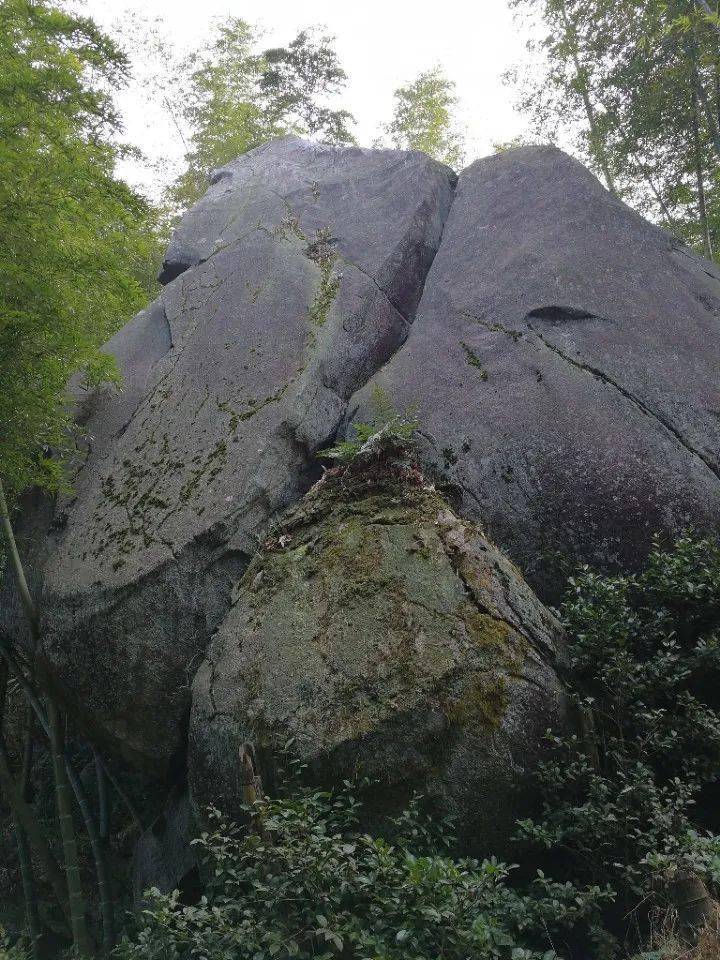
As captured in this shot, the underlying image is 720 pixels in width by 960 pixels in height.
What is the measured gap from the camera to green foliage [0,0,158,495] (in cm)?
502

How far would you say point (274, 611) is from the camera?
398 centimetres

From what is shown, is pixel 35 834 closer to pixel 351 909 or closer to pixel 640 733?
pixel 351 909

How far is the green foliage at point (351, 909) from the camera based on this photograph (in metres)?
2.54

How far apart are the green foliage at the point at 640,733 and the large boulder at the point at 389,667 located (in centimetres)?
18

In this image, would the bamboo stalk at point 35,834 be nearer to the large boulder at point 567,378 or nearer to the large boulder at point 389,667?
the large boulder at point 389,667

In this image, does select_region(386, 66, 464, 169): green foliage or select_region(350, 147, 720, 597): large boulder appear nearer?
select_region(350, 147, 720, 597): large boulder

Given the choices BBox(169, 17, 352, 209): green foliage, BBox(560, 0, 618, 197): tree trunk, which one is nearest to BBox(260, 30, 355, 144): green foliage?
BBox(169, 17, 352, 209): green foliage

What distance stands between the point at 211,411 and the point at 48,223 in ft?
5.49

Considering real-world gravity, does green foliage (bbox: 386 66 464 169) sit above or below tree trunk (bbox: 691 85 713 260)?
above

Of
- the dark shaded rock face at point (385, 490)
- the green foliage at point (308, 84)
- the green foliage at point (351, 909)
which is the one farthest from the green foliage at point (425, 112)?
the green foliage at point (351, 909)

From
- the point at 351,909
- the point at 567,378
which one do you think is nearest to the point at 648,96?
the point at 567,378

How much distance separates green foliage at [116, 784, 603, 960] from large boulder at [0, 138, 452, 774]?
194 cm

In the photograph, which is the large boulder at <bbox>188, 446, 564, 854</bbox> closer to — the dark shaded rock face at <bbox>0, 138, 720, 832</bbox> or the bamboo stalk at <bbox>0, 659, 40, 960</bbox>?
the dark shaded rock face at <bbox>0, 138, 720, 832</bbox>

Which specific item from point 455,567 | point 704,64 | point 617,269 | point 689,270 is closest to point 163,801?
point 455,567
